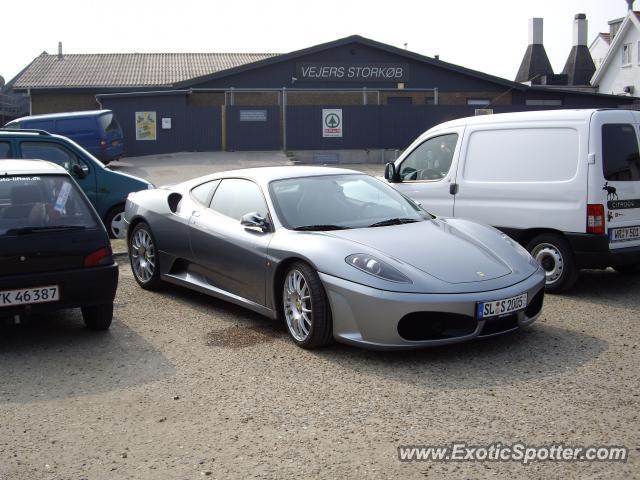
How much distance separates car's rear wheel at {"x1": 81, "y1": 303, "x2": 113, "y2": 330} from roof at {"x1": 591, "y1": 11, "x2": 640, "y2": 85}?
163 feet

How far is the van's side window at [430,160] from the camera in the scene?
8859 millimetres

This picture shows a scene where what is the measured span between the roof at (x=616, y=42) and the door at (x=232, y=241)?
48.5 metres

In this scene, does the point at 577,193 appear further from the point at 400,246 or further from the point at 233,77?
the point at 233,77

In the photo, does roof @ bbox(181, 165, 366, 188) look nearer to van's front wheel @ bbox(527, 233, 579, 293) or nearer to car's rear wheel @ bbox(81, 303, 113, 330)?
car's rear wheel @ bbox(81, 303, 113, 330)

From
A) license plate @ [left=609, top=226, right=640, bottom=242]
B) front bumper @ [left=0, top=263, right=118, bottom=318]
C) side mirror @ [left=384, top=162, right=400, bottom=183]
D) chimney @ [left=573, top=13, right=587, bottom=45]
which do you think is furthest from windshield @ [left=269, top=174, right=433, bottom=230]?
chimney @ [left=573, top=13, right=587, bottom=45]

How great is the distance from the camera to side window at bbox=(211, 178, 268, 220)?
6703 mm

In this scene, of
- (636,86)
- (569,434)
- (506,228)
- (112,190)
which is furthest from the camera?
(636,86)

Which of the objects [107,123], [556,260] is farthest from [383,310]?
[107,123]

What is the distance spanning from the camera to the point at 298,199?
259 inches

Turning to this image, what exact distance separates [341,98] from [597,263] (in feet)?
98.5

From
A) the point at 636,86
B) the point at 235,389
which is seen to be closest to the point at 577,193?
the point at 235,389

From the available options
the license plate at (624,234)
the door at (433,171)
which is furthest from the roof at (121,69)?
the license plate at (624,234)

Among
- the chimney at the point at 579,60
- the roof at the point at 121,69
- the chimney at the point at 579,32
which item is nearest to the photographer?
the roof at the point at 121,69

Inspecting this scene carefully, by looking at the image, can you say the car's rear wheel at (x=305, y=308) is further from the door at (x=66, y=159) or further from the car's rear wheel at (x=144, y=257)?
the door at (x=66, y=159)
